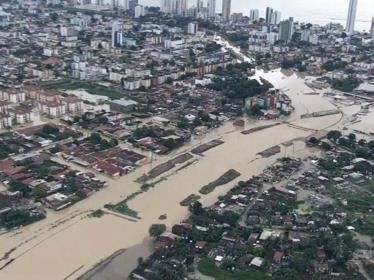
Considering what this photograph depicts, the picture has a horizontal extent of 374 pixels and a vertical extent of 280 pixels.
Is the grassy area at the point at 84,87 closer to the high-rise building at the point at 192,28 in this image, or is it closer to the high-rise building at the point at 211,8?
the high-rise building at the point at 192,28

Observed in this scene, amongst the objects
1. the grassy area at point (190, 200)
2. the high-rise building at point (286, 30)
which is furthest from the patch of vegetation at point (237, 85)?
the high-rise building at point (286, 30)

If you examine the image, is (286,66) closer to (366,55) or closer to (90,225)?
(366,55)

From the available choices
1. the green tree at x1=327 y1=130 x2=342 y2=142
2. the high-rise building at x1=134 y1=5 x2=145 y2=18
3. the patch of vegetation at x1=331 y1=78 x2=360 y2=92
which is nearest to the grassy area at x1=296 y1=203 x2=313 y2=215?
the green tree at x1=327 y1=130 x2=342 y2=142

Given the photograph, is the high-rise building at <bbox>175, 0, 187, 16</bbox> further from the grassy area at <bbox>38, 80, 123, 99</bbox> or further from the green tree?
the green tree

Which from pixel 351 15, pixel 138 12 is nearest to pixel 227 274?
pixel 351 15

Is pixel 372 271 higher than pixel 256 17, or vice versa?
pixel 256 17

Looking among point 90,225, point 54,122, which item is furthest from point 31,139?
point 90,225
